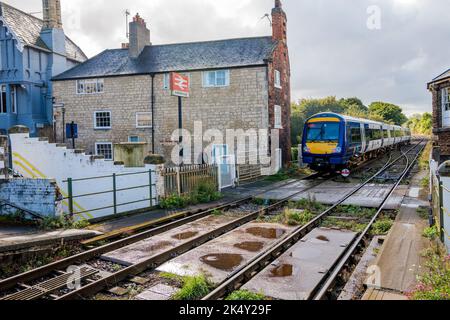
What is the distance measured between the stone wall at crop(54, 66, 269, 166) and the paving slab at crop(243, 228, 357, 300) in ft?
47.3

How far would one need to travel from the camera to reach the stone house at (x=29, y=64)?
26.7 metres

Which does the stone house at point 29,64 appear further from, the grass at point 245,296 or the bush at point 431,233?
the bush at point 431,233

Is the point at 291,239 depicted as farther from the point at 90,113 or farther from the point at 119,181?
the point at 90,113

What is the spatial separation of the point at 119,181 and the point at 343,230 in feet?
27.1

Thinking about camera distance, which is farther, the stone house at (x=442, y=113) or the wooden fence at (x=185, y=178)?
the stone house at (x=442, y=113)

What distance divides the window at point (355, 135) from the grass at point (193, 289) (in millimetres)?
16842

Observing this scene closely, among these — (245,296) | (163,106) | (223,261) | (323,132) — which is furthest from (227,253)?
(163,106)

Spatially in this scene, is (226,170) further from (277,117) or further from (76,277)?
(76,277)

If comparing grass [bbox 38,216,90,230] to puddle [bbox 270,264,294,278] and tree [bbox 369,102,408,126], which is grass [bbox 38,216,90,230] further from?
tree [bbox 369,102,408,126]

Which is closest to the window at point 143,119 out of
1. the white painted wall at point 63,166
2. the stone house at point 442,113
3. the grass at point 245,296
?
the white painted wall at point 63,166

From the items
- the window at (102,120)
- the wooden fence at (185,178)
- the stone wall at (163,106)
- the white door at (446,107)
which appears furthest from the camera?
the window at (102,120)

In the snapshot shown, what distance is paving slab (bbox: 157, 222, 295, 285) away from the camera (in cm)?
705
